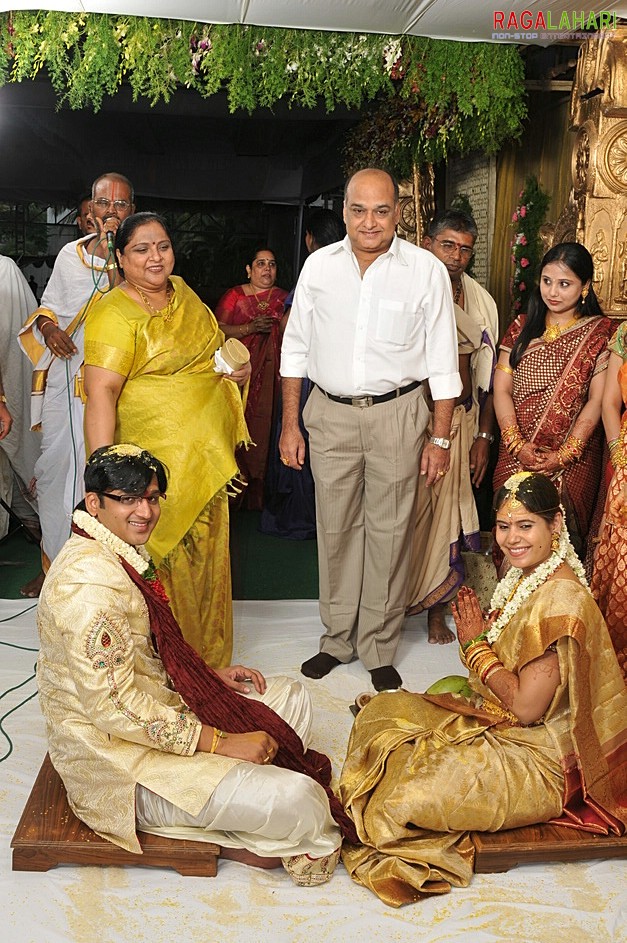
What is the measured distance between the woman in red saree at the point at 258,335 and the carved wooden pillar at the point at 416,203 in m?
0.88

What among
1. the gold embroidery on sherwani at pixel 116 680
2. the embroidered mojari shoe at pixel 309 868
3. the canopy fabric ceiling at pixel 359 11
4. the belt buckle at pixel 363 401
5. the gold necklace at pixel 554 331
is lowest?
the embroidered mojari shoe at pixel 309 868

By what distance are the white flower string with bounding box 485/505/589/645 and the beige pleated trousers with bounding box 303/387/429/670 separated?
108 cm

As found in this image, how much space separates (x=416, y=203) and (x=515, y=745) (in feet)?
14.6

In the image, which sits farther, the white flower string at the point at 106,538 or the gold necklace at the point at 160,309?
the gold necklace at the point at 160,309

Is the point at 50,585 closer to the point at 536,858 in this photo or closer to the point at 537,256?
the point at 536,858

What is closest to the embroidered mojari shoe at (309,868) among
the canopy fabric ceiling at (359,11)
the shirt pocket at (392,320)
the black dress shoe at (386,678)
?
the black dress shoe at (386,678)

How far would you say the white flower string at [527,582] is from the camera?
3004 mm

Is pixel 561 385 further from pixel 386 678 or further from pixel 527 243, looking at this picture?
pixel 527 243

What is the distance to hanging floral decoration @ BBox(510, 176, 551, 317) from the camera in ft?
21.0

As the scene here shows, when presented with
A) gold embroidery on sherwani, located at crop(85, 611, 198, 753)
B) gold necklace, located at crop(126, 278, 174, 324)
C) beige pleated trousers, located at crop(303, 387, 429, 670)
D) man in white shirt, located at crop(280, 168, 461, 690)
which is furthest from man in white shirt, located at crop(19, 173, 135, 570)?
gold embroidery on sherwani, located at crop(85, 611, 198, 753)

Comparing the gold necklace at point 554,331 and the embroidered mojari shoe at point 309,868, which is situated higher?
the gold necklace at point 554,331

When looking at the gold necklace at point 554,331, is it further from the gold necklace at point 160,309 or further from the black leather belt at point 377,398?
the gold necklace at point 160,309

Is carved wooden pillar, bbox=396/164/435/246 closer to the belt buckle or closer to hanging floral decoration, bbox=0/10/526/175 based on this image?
hanging floral decoration, bbox=0/10/526/175

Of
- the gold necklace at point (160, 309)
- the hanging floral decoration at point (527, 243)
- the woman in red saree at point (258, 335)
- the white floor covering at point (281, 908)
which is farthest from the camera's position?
the woman in red saree at point (258, 335)
